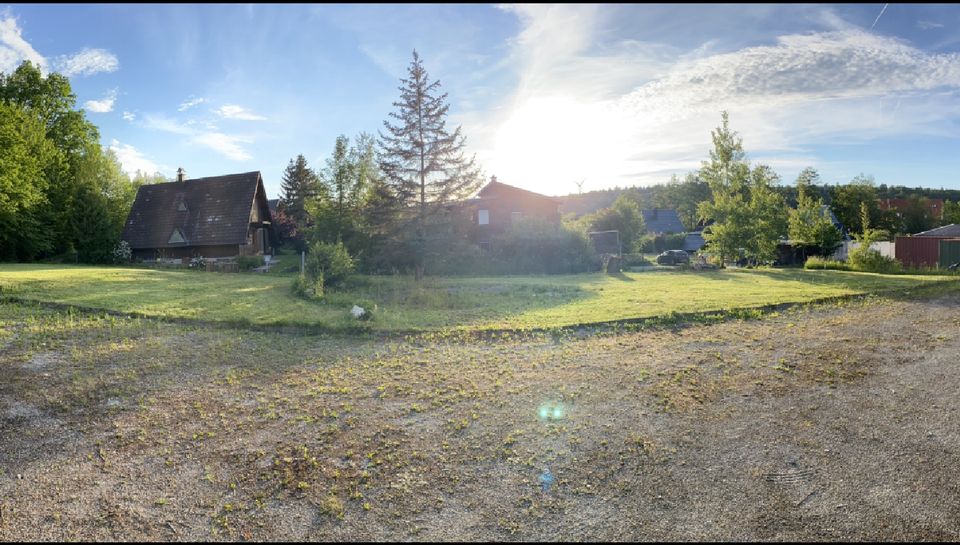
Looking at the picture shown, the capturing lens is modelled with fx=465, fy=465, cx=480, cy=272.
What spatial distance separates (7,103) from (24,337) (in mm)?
32654

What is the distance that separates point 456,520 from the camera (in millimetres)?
3400

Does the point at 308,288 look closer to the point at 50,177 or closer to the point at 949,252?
the point at 50,177

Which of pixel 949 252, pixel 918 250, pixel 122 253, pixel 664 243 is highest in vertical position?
pixel 664 243

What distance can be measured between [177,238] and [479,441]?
3155 centimetres

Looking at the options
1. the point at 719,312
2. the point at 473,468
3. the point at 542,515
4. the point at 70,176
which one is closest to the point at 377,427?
the point at 473,468

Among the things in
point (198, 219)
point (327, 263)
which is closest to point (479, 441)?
point (327, 263)

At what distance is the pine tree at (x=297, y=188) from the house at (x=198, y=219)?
5.42 m

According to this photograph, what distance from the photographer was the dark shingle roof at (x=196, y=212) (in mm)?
29078

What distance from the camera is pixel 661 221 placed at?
63.0 meters

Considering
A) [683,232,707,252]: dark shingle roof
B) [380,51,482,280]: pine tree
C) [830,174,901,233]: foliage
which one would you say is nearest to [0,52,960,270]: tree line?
[380,51,482,280]: pine tree

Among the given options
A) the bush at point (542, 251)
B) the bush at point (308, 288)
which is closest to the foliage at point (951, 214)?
the bush at point (542, 251)

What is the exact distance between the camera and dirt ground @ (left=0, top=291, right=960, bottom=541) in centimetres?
340

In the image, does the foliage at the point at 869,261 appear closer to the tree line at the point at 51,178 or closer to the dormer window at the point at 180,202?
the dormer window at the point at 180,202

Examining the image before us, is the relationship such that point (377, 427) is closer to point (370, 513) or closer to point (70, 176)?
point (370, 513)
